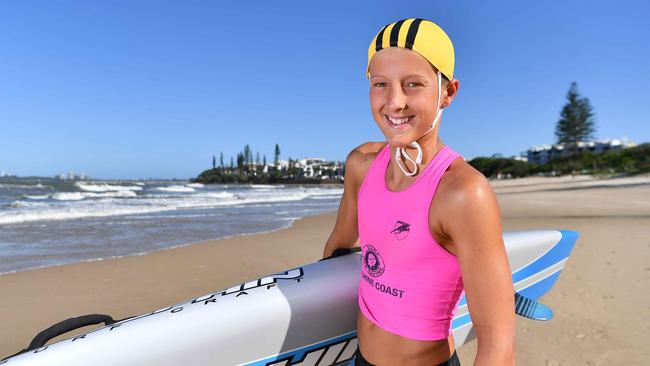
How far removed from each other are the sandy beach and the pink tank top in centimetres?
179

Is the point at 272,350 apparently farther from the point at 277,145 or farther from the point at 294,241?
the point at 277,145

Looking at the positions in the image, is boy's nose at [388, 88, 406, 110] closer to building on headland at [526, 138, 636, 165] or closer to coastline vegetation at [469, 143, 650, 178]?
coastline vegetation at [469, 143, 650, 178]

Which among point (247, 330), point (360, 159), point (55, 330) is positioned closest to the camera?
point (360, 159)

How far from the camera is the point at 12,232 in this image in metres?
8.62

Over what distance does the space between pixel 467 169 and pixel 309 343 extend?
1266mm

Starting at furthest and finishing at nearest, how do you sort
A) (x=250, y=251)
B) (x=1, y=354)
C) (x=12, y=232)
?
(x=12, y=232) → (x=250, y=251) → (x=1, y=354)

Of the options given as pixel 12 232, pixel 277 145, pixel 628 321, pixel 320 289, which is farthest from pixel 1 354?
pixel 277 145

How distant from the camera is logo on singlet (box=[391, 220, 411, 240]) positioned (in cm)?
109

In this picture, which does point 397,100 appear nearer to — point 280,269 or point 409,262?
point 409,262

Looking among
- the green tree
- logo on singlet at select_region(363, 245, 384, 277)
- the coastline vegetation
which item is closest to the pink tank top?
logo on singlet at select_region(363, 245, 384, 277)

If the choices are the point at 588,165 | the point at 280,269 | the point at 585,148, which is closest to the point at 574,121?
the point at 588,165

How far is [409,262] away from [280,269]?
4286 mm

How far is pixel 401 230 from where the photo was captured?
43.6 inches

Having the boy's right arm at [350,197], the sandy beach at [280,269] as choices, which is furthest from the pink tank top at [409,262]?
the sandy beach at [280,269]
